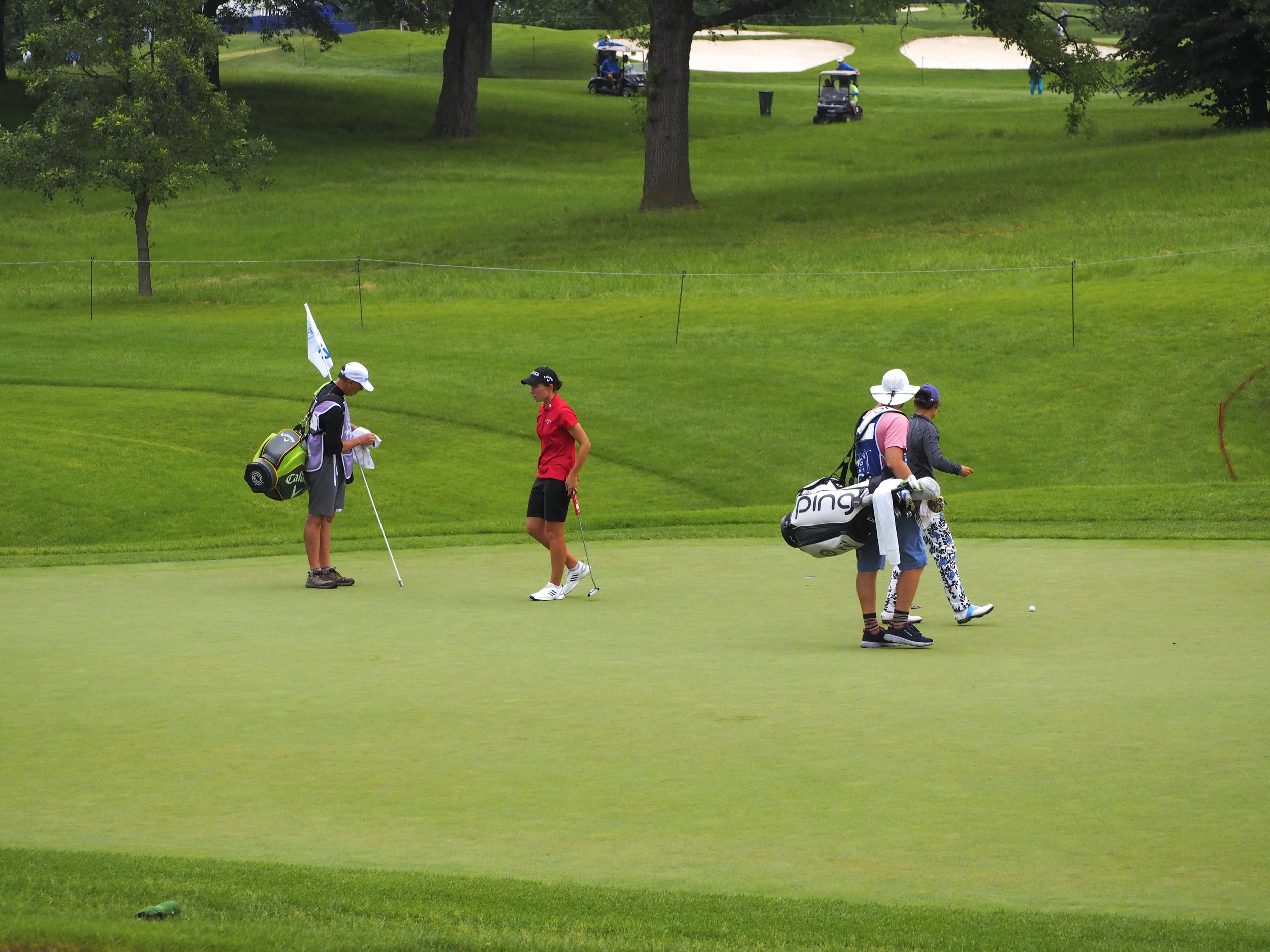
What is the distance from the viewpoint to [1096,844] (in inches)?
248

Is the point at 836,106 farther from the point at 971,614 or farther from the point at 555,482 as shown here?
the point at 971,614

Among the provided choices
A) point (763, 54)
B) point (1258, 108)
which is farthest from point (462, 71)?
point (763, 54)

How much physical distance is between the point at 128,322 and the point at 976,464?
19.2 metres

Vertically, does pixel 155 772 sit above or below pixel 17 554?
above

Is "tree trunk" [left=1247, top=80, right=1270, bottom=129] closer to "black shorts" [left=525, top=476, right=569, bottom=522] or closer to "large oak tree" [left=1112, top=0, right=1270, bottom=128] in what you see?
"large oak tree" [left=1112, top=0, right=1270, bottom=128]

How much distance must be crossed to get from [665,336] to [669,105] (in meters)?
17.7

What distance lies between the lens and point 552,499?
13.4 meters

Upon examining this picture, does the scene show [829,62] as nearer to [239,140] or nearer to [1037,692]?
[239,140]

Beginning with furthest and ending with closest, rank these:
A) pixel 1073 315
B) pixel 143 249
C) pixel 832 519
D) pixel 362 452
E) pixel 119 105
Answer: pixel 143 249
pixel 119 105
pixel 1073 315
pixel 362 452
pixel 832 519

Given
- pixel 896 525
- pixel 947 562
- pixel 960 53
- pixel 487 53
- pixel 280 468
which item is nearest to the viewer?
pixel 896 525

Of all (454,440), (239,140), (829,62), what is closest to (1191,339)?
(454,440)

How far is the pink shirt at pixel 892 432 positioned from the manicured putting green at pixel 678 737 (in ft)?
4.62

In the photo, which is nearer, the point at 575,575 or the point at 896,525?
the point at 896,525

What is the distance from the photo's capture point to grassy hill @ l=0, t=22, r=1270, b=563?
20.8m
